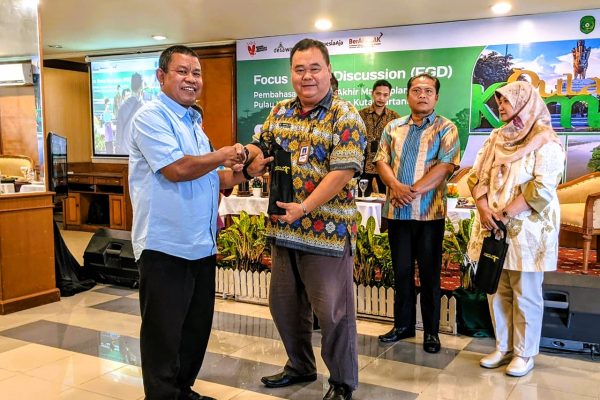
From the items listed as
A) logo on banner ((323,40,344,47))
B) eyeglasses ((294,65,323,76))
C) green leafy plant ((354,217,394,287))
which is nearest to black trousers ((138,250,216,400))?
eyeglasses ((294,65,323,76))

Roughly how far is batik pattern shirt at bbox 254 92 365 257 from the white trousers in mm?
1075

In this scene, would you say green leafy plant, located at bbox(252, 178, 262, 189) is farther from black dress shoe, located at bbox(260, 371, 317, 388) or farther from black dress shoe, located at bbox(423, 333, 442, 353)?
black dress shoe, located at bbox(260, 371, 317, 388)

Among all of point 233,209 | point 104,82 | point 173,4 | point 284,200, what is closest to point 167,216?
point 284,200

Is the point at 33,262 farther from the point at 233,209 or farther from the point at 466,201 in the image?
the point at 466,201

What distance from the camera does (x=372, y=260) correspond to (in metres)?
3.96

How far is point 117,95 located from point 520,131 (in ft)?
26.3

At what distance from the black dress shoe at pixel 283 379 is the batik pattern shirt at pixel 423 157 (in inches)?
43.2

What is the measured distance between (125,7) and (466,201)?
4.42 m

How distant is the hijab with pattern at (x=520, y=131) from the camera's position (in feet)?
9.57

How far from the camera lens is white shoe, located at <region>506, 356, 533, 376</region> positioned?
3.00 meters

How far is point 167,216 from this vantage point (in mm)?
2283

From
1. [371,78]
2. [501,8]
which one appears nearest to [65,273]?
[371,78]

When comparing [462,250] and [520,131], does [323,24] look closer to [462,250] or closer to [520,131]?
[462,250]

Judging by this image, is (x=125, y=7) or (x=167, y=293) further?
(x=125, y=7)
